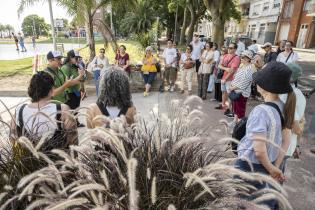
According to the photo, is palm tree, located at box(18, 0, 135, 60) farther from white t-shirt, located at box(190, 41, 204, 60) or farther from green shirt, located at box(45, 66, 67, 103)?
green shirt, located at box(45, 66, 67, 103)

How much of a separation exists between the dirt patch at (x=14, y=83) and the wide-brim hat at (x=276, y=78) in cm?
880

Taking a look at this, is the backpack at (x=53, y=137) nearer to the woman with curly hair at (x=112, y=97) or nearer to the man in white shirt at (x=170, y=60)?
the woman with curly hair at (x=112, y=97)

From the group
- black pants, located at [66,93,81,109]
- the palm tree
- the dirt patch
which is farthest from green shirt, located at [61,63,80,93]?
the palm tree

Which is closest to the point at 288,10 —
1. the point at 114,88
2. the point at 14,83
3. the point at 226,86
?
the point at 226,86

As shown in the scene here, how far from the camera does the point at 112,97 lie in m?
2.47

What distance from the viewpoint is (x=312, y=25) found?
1357 inches

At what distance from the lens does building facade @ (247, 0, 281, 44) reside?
4581cm

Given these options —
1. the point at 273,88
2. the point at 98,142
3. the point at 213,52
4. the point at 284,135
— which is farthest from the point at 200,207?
the point at 213,52

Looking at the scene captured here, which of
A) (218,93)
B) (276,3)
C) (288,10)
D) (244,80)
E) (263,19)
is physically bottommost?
(218,93)

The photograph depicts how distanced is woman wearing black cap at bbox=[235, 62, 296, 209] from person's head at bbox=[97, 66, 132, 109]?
1.12m

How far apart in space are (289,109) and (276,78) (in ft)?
1.08

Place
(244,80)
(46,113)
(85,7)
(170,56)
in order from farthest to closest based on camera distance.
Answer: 1. (85,7)
2. (170,56)
3. (244,80)
4. (46,113)

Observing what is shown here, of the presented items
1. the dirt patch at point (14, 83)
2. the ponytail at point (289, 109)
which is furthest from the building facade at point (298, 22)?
the ponytail at point (289, 109)

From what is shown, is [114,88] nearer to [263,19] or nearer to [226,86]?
[226,86]
